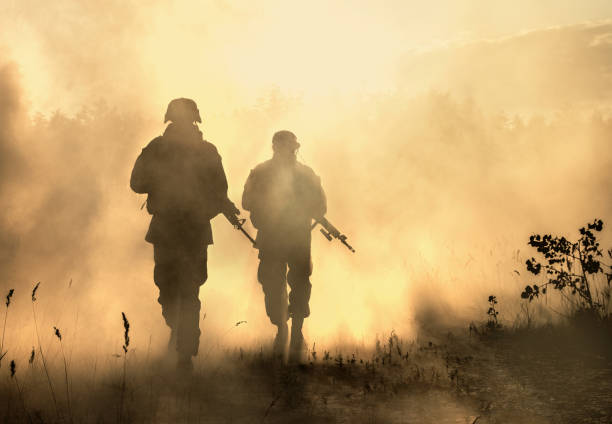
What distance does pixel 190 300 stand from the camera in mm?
5547

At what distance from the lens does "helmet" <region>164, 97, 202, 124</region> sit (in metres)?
5.57

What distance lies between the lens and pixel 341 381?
5.21 meters

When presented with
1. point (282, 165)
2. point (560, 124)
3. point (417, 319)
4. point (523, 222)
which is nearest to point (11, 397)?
point (282, 165)

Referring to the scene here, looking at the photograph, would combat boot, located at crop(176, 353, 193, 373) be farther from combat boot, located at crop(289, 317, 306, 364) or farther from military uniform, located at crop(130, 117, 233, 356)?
combat boot, located at crop(289, 317, 306, 364)

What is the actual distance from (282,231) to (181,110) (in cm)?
167

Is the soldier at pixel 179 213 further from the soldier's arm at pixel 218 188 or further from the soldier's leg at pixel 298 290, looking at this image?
the soldier's leg at pixel 298 290

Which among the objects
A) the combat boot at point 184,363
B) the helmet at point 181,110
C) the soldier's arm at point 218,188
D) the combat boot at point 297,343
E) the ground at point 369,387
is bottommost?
the ground at point 369,387

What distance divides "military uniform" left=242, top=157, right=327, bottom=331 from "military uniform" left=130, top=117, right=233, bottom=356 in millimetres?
878

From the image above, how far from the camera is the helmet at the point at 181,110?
219 inches

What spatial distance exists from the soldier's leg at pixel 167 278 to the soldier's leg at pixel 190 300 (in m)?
0.08

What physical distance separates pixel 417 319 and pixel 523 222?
9.56 meters

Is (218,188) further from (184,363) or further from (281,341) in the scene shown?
(281,341)

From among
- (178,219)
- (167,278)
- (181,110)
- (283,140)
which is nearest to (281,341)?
(167,278)

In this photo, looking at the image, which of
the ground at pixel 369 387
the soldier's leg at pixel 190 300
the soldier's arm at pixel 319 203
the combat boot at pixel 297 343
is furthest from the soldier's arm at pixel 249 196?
the ground at pixel 369 387
